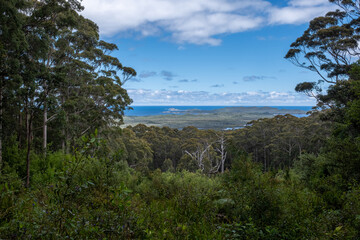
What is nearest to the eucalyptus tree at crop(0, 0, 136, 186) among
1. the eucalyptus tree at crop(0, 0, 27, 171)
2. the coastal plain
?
the eucalyptus tree at crop(0, 0, 27, 171)

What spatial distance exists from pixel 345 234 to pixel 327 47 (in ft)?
50.6

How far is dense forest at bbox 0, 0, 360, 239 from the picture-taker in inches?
82.6

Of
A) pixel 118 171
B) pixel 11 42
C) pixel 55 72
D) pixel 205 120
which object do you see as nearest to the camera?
pixel 118 171

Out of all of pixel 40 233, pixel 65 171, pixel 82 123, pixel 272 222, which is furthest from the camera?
pixel 82 123

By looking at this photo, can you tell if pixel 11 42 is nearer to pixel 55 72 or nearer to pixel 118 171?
pixel 55 72

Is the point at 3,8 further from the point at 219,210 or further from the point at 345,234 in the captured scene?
the point at 345,234

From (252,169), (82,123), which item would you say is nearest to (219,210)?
(252,169)

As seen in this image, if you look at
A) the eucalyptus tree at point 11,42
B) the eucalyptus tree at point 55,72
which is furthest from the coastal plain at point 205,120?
the eucalyptus tree at point 11,42

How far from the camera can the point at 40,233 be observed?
1705 millimetres

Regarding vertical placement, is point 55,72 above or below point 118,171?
above

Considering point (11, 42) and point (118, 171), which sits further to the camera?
point (11, 42)

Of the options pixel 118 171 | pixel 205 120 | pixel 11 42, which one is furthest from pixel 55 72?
pixel 205 120

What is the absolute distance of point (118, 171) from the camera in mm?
4008

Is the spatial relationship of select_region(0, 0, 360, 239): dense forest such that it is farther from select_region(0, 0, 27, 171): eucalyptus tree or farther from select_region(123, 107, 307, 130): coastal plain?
select_region(123, 107, 307, 130): coastal plain
